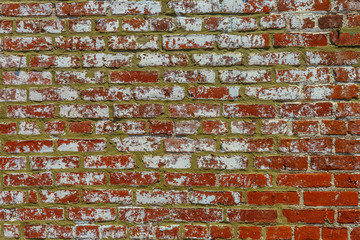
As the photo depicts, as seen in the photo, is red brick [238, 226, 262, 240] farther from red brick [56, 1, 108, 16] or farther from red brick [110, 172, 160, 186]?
red brick [56, 1, 108, 16]

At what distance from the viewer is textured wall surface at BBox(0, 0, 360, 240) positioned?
151 cm

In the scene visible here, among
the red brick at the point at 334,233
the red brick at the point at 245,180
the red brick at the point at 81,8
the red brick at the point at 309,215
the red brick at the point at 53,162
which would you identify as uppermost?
the red brick at the point at 81,8

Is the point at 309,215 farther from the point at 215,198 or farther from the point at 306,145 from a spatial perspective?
the point at 215,198

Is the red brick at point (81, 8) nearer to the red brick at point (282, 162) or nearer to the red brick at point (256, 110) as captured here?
the red brick at point (256, 110)

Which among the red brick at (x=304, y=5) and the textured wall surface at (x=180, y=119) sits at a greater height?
the red brick at (x=304, y=5)

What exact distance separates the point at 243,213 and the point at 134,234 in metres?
0.57

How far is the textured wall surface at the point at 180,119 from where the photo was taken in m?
1.51

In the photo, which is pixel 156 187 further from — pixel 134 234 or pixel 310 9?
pixel 310 9

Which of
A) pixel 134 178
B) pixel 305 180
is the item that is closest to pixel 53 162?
pixel 134 178

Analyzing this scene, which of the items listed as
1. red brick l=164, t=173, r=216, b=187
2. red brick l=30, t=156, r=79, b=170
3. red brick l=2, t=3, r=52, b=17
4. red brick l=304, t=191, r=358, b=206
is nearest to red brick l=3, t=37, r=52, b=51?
red brick l=2, t=3, r=52, b=17

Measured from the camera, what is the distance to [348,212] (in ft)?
4.90

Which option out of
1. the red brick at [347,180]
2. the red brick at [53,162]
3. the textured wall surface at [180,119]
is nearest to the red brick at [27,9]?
the textured wall surface at [180,119]

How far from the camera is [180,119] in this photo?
154 cm

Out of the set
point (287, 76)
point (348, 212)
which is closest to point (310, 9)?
point (287, 76)
